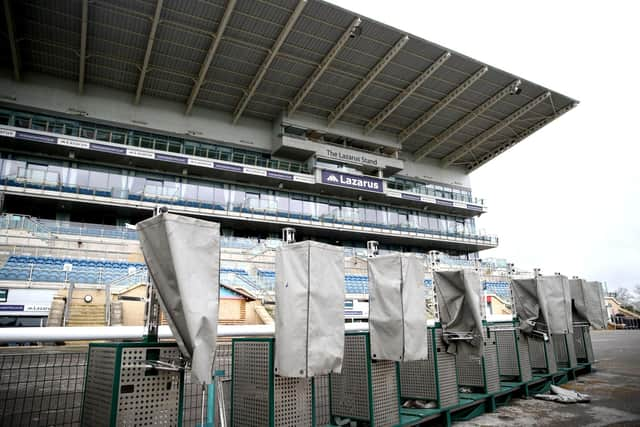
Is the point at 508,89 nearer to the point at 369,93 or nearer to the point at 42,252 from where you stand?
the point at 369,93

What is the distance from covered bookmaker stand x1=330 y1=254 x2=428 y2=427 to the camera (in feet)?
15.5

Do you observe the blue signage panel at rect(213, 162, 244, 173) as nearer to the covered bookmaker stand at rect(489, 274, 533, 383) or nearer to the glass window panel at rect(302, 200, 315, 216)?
the glass window panel at rect(302, 200, 315, 216)

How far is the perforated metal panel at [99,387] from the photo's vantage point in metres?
3.08

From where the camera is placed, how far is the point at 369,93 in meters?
29.3

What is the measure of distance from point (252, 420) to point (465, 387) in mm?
4299

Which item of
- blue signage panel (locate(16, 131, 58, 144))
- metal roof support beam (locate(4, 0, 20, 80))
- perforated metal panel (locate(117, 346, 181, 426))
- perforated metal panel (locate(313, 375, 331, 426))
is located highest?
metal roof support beam (locate(4, 0, 20, 80))

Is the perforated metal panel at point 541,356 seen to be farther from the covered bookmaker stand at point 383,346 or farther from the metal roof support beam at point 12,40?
the metal roof support beam at point 12,40

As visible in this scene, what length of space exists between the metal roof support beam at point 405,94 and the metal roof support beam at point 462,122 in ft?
21.1

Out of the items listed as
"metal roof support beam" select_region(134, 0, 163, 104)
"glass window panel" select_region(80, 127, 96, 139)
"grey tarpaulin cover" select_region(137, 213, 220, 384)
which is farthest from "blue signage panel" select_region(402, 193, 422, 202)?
"grey tarpaulin cover" select_region(137, 213, 220, 384)

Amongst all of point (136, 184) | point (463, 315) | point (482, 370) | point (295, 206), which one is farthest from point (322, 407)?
point (295, 206)

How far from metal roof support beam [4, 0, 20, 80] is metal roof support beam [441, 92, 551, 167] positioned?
3357cm

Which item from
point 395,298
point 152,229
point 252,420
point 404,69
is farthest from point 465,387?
point 404,69

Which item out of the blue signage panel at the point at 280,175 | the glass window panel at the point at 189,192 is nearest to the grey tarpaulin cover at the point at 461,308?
the glass window panel at the point at 189,192

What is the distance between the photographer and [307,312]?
384 centimetres
